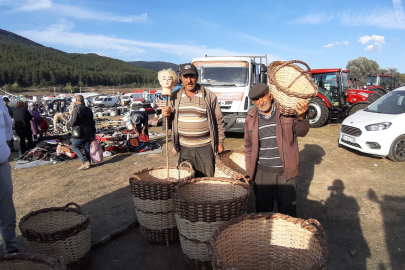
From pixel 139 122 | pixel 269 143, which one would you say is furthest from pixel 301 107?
pixel 139 122

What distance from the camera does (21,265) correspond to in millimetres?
1849

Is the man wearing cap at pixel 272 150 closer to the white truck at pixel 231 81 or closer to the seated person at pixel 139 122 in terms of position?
the white truck at pixel 231 81

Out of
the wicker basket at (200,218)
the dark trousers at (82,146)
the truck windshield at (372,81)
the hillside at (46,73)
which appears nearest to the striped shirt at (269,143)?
the wicker basket at (200,218)

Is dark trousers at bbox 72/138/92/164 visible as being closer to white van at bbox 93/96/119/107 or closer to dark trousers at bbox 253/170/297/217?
dark trousers at bbox 253/170/297/217

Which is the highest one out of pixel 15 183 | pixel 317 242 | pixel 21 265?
pixel 317 242

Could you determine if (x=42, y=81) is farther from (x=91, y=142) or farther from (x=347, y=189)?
(x=347, y=189)

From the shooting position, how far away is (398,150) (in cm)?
616

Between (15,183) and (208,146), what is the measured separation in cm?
489

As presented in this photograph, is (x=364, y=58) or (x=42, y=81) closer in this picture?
(x=364, y=58)

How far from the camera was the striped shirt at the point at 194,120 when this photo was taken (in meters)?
3.12

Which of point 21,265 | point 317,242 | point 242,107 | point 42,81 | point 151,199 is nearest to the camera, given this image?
point 317,242

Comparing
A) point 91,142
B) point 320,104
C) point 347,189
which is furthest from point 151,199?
point 320,104

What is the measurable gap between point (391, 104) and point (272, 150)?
239 inches

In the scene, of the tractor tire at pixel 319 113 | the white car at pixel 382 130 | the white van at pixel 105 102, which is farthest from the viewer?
the white van at pixel 105 102
